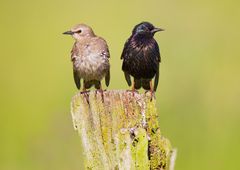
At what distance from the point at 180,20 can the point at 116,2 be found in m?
1.94

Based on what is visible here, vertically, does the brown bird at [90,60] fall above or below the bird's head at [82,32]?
below

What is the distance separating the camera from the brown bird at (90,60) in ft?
34.3

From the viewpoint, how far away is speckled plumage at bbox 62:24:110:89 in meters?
10.4

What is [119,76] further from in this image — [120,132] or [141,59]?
[120,132]

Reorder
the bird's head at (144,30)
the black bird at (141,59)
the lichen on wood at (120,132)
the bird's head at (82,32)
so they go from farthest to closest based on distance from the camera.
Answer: the bird's head at (82,32) → the bird's head at (144,30) → the black bird at (141,59) → the lichen on wood at (120,132)

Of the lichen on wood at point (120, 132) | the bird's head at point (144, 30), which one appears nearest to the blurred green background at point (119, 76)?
the bird's head at point (144, 30)

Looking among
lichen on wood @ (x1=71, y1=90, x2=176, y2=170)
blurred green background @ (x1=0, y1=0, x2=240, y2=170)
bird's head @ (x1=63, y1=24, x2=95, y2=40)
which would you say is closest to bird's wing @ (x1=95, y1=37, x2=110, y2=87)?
bird's head @ (x1=63, y1=24, x2=95, y2=40)

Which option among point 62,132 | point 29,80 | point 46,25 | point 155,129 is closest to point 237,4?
point 46,25

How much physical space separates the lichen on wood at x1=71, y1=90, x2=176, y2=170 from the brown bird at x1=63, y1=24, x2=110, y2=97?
261 cm

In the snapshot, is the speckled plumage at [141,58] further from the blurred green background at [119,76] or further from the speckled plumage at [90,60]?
the blurred green background at [119,76]

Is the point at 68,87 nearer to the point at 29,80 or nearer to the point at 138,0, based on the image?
the point at 29,80

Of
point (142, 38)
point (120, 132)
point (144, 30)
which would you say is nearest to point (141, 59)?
point (142, 38)

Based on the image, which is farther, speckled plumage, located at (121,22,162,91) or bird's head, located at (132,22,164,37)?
bird's head, located at (132,22,164,37)

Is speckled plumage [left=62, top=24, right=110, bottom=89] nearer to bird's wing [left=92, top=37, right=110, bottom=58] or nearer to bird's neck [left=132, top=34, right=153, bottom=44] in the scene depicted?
bird's wing [left=92, top=37, right=110, bottom=58]
